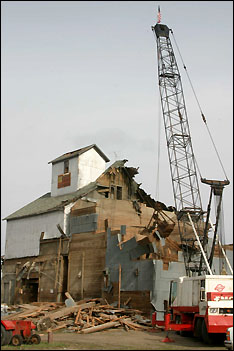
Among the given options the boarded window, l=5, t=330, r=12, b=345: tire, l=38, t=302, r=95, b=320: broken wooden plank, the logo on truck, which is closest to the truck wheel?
the logo on truck

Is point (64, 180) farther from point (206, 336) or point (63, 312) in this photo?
point (206, 336)

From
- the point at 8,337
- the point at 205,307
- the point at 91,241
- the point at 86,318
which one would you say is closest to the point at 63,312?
the point at 86,318

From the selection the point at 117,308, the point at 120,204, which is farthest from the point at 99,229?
the point at 117,308

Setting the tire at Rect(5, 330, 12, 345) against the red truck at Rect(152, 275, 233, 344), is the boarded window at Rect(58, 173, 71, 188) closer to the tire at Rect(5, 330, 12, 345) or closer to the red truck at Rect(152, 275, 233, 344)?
the red truck at Rect(152, 275, 233, 344)

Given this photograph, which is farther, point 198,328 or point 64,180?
point 64,180

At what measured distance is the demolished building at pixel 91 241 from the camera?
1409 inches

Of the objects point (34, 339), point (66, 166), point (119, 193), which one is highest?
point (66, 166)

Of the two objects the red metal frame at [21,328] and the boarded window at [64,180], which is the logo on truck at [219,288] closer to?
the red metal frame at [21,328]

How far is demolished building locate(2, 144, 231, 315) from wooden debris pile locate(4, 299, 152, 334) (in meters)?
1.84

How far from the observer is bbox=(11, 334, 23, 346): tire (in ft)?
67.5

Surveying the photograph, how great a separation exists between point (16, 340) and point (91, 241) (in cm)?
1969

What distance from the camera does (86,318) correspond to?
31281mm

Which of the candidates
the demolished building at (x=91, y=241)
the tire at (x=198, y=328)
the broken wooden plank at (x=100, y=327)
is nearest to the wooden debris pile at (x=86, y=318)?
the broken wooden plank at (x=100, y=327)

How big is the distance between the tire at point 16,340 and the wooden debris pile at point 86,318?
671 cm
